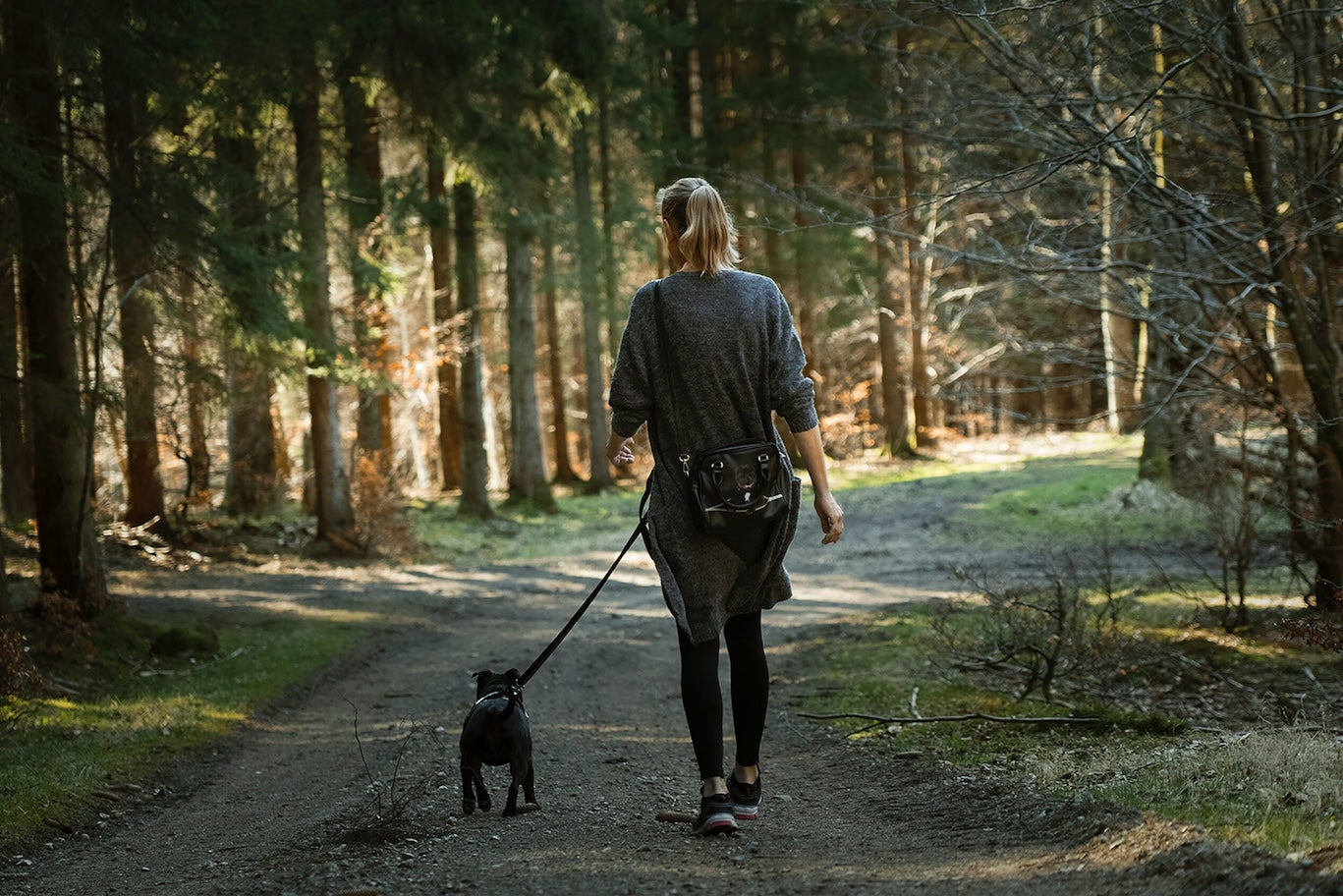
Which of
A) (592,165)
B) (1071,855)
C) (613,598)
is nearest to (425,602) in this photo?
(613,598)

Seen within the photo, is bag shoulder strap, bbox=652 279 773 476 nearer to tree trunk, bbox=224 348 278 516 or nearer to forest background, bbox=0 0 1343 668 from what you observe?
forest background, bbox=0 0 1343 668

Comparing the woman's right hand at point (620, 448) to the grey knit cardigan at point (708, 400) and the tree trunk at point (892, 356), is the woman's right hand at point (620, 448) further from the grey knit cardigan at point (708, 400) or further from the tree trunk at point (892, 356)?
the tree trunk at point (892, 356)

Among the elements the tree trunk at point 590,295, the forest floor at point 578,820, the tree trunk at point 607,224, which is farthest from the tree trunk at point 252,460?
the forest floor at point 578,820

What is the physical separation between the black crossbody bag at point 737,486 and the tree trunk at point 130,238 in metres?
6.27

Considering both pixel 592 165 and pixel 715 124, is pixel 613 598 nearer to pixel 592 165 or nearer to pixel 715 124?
pixel 592 165

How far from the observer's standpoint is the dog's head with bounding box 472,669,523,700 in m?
4.30

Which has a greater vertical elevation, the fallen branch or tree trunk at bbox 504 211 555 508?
tree trunk at bbox 504 211 555 508

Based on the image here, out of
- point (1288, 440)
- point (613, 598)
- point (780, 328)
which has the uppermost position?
point (780, 328)

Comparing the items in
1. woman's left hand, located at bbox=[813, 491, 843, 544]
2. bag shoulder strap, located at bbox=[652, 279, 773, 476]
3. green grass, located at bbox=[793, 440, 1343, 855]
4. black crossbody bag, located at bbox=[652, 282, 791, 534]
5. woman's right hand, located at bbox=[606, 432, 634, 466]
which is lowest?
green grass, located at bbox=[793, 440, 1343, 855]

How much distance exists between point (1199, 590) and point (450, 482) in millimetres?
18268

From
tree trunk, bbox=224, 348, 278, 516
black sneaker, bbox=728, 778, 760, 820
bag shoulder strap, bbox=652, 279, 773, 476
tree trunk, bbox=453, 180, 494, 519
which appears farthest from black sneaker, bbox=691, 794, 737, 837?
tree trunk, bbox=453, 180, 494, 519

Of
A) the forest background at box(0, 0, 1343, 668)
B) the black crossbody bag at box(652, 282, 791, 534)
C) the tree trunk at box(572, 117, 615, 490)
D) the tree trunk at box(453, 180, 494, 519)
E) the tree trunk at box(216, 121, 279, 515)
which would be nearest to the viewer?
the black crossbody bag at box(652, 282, 791, 534)

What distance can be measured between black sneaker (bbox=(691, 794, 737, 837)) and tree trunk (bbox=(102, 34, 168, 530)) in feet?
21.0

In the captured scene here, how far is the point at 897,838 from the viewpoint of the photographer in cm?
410
